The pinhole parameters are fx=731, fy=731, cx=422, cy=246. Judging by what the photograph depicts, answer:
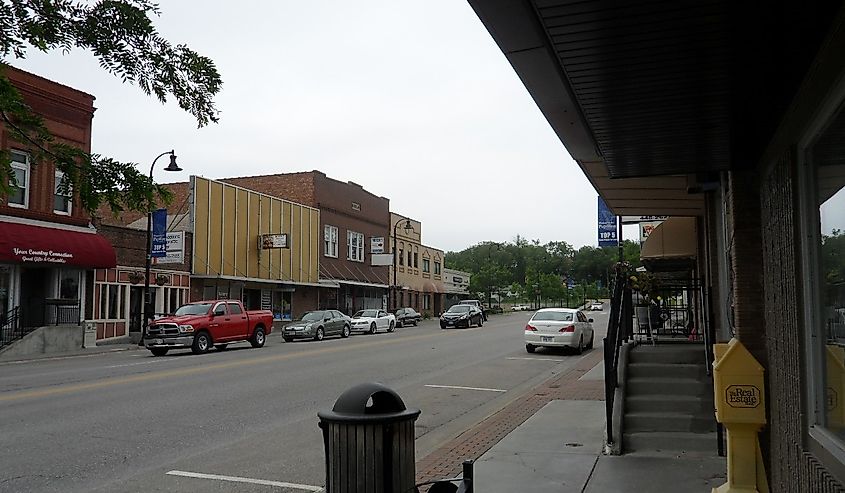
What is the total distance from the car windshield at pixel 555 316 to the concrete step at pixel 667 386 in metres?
13.8

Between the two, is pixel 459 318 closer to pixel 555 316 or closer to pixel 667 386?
pixel 555 316

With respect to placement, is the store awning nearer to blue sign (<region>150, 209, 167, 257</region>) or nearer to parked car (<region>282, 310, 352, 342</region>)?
parked car (<region>282, 310, 352, 342</region>)

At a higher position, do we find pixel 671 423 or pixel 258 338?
pixel 671 423

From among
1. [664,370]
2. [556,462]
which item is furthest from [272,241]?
[556,462]

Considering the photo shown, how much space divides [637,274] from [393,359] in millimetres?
10075

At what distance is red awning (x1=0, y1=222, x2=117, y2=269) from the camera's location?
2370cm

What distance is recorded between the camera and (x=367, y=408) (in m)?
4.65

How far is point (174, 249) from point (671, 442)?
87.1ft

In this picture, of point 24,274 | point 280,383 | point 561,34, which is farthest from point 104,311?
point 561,34

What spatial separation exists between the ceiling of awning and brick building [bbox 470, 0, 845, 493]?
0.04 feet

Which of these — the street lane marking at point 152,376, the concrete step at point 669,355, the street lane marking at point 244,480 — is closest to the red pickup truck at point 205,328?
the street lane marking at point 152,376

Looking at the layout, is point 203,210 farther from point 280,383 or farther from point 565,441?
point 565,441

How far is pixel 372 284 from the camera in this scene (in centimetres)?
5131

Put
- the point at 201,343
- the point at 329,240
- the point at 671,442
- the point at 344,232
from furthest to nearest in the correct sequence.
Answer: the point at 344,232
the point at 329,240
the point at 201,343
the point at 671,442
